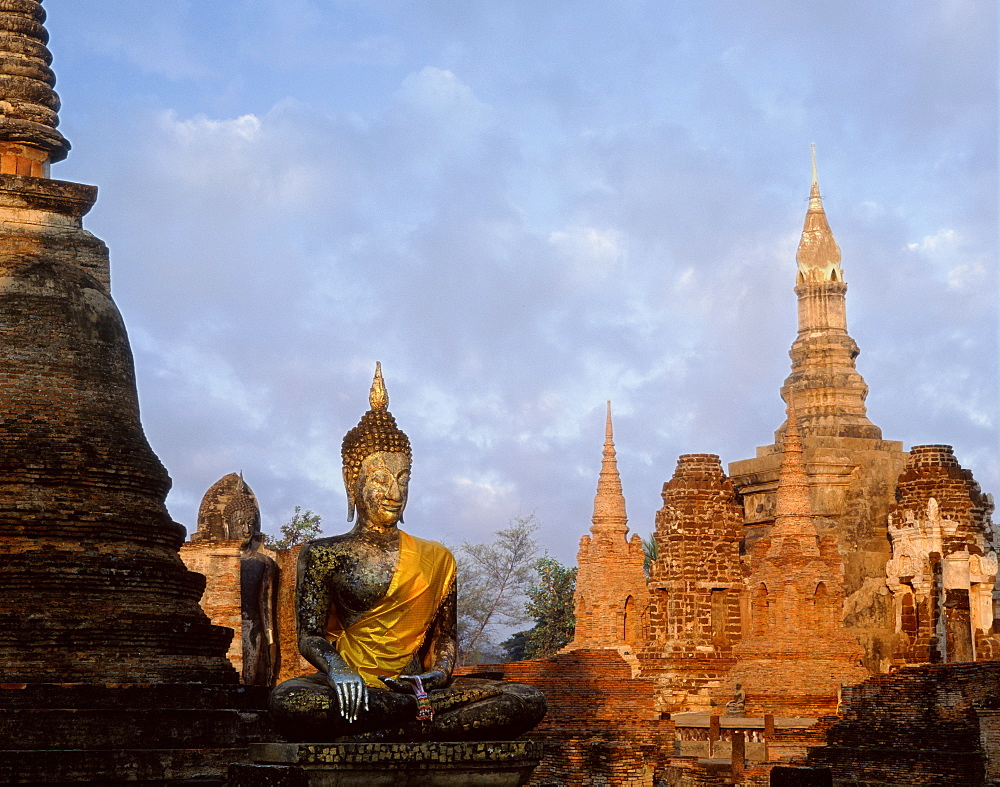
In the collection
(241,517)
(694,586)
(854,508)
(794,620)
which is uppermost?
(854,508)

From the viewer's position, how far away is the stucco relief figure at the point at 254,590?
64.9ft

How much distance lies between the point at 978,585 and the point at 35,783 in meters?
16.0

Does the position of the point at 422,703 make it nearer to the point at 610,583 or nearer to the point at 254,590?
the point at 254,590

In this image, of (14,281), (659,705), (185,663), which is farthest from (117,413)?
(659,705)

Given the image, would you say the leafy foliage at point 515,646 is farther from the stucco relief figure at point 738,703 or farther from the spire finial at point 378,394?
the spire finial at point 378,394

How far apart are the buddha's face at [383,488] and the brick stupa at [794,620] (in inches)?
593

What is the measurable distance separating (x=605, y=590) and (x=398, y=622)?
753 inches

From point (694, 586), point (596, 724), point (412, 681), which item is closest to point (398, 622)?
point (412, 681)

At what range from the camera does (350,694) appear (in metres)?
6.73

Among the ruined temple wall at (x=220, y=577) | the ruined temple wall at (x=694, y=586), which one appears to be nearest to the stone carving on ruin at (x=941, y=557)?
the ruined temple wall at (x=694, y=586)

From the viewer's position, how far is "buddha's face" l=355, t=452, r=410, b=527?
743cm

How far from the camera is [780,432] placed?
28.1 metres

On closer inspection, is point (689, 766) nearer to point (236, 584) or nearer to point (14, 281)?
point (236, 584)

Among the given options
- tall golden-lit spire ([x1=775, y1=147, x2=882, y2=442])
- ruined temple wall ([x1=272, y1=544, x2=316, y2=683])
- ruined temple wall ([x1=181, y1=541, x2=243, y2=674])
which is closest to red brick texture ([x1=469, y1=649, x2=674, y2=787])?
ruined temple wall ([x1=272, y1=544, x2=316, y2=683])
